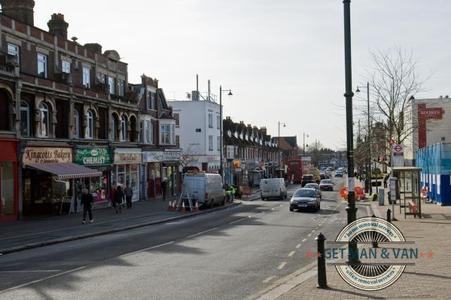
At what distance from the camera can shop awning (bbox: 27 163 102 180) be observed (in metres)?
31.9

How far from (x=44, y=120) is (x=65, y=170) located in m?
3.32

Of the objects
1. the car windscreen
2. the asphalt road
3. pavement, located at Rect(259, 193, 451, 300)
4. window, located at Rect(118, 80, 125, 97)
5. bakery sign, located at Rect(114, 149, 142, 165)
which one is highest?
window, located at Rect(118, 80, 125, 97)

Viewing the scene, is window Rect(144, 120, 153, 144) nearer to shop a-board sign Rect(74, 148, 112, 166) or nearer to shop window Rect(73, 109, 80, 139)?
shop a-board sign Rect(74, 148, 112, 166)

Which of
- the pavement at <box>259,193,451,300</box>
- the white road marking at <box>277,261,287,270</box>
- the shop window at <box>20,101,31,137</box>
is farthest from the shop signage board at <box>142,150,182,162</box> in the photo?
the pavement at <box>259,193,451,300</box>

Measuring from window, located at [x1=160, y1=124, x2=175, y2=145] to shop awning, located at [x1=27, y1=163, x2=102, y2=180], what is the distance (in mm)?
19121

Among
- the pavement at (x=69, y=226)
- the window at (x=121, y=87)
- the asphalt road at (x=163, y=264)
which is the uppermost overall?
the window at (x=121, y=87)

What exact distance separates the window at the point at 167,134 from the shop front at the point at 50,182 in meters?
19.1

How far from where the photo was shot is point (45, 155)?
3322 centimetres

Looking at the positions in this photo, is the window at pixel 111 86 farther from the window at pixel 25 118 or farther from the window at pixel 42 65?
the window at pixel 25 118

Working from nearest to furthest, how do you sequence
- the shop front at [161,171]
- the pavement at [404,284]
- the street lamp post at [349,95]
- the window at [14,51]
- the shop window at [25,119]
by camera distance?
the pavement at [404,284] → the street lamp post at [349,95] → the window at [14,51] → the shop window at [25,119] → the shop front at [161,171]

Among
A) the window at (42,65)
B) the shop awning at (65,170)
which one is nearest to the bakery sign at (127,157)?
the shop awning at (65,170)

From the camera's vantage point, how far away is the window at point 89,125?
3919cm

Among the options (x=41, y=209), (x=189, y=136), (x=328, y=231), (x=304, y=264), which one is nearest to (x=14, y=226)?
(x=41, y=209)

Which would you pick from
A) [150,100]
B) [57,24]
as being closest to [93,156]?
[57,24]
